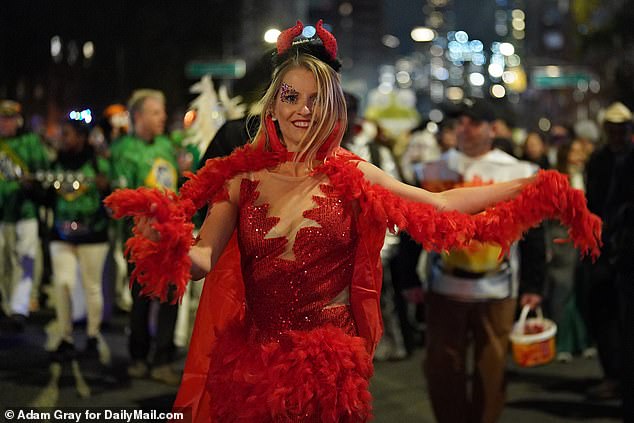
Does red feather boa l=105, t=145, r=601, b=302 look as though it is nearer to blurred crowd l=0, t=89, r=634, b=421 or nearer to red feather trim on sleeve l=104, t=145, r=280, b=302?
red feather trim on sleeve l=104, t=145, r=280, b=302

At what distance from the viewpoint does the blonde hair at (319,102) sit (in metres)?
3.73

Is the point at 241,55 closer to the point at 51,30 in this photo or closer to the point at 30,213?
the point at 51,30

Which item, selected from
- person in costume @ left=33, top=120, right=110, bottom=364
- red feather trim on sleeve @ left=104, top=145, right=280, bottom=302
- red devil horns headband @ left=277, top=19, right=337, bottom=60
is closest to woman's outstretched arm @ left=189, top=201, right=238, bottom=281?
red feather trim on sleeve @ left=104, top=145, right=280, bottom=302

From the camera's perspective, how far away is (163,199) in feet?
11.0

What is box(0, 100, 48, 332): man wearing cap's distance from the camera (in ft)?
34.4

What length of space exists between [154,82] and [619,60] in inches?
592

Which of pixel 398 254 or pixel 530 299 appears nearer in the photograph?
pixel 530 299

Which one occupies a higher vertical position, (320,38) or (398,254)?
(320,38)

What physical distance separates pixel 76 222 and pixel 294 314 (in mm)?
5753

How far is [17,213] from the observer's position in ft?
35.8

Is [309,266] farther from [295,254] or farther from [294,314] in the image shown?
[294,314]

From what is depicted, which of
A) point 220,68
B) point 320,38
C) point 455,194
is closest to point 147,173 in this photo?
point 320,38

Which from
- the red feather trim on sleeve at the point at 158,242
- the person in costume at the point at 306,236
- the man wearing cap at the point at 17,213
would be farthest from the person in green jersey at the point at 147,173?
the red feather trim on sleeve at the point at 158,242

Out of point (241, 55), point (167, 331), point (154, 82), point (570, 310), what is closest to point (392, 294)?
point (570, 310)
